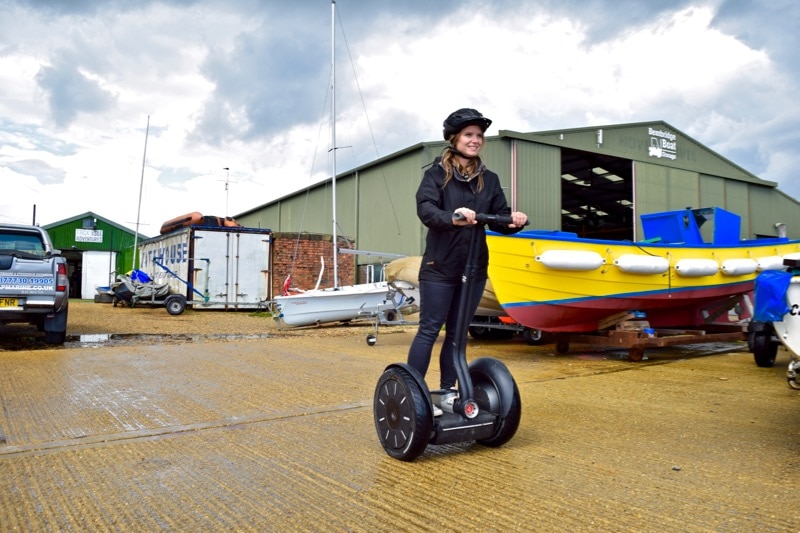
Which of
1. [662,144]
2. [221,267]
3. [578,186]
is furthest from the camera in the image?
[578,186]

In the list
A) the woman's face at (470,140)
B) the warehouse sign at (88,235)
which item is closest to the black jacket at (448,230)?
the woman's face at (470,140)

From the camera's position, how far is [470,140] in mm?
3113

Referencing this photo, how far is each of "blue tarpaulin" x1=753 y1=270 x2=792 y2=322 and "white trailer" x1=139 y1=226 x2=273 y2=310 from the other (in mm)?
16048

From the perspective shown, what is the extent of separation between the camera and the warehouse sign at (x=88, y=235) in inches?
1574

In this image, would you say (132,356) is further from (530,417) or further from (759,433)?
(759,433)

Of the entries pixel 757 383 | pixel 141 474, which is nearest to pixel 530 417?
pixel 141 474

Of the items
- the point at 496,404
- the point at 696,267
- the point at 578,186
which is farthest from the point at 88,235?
the point at 496,404

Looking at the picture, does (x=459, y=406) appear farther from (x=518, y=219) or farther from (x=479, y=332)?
(x=479, y=332)

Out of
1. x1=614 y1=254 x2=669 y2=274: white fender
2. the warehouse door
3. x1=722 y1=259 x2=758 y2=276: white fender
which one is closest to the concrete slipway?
x1=614 y1=254 x2=669 y2=274: white fender

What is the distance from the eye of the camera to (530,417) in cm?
397

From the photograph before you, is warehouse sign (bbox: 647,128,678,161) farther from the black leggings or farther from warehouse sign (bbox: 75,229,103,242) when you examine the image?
warehouse sign (bbox: 75,229,103,242)

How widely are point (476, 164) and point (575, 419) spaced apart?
1936mm

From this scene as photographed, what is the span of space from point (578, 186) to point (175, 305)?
16.0 meters

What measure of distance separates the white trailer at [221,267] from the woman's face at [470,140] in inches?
620
